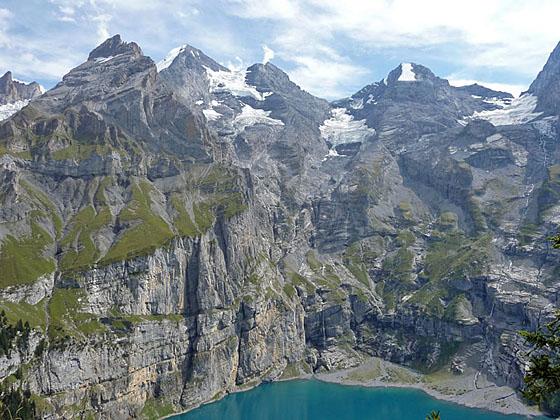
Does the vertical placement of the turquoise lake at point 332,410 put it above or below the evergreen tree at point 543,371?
below

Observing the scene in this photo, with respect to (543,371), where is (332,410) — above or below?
below

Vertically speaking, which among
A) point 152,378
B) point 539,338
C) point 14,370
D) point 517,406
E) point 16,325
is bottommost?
point 517,406

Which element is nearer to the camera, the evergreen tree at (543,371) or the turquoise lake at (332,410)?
the evergreen tree at (543,371)

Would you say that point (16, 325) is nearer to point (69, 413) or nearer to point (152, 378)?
point (69, 413)

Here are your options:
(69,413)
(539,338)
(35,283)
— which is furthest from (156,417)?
(539,338)

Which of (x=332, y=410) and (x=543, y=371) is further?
(x=332, y=410)

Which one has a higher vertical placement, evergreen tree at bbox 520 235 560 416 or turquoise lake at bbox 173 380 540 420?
evergreen tree at bbox 520 235 560 416

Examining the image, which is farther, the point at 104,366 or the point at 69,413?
the point at 104,366

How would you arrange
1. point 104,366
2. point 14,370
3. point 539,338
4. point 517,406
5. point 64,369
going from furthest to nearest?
1. point 517,406
2. point 104,366
3. point 64,369
4. point 14,370
5. point 539,338

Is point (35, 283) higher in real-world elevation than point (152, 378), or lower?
higher

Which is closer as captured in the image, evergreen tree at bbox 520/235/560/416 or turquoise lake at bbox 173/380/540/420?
evergreen tree at bbox 520/235/560/416

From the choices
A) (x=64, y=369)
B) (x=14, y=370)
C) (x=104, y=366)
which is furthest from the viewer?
(x=104, y=366)
